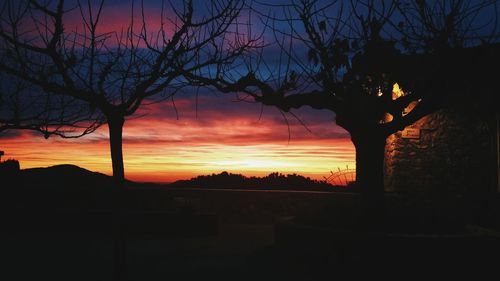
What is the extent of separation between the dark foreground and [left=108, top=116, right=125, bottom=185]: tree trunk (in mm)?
265

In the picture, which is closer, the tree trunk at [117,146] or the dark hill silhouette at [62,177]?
the tree trunk at [117,146]

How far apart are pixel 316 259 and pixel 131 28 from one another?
4.12 metres

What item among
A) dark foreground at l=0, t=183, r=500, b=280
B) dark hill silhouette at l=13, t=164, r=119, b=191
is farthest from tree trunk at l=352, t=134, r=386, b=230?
dark hill silhouette at l=13, t=164, r=119, b=191

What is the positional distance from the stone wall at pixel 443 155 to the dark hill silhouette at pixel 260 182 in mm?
2848

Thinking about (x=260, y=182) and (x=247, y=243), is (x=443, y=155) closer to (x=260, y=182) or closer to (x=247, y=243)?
(x=247, y=243)

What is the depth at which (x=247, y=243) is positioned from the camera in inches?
376

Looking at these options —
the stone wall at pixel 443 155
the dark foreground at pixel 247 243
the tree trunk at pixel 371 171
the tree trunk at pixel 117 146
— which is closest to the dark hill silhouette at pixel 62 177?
the dark foreground at pixel 247 243

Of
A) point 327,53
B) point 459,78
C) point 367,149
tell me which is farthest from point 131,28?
point 459,78

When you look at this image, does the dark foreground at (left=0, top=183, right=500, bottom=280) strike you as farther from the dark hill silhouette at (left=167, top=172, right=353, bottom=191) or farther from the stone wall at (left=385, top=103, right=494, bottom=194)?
the dark hill silhouette at (left=167, top=172, right=353, bottom=191)

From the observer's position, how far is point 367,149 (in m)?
8.47

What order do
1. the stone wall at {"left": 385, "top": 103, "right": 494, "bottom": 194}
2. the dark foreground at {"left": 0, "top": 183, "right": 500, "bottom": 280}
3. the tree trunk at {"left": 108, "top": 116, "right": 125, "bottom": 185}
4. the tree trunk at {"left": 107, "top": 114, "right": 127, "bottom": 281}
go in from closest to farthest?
the tree trunk at {"left": 107, "top": 114, "right": 127, "bottom": 281}, the tree trunk at {"left": 108, "top": 116, "right": 125, "bottom": 185}, the dark foreground at {"left": 0, "top": 183, "right": 500, "bottom": 280}, the stone wall at {"left": 385, "top": 103, "right": 494, "bottom": 194}

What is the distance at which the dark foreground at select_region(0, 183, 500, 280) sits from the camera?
689 cm

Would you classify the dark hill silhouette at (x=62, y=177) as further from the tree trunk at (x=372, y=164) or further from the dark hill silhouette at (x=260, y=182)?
the tree trunk at (x=372, y=164)

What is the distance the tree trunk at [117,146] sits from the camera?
5.99 metres
